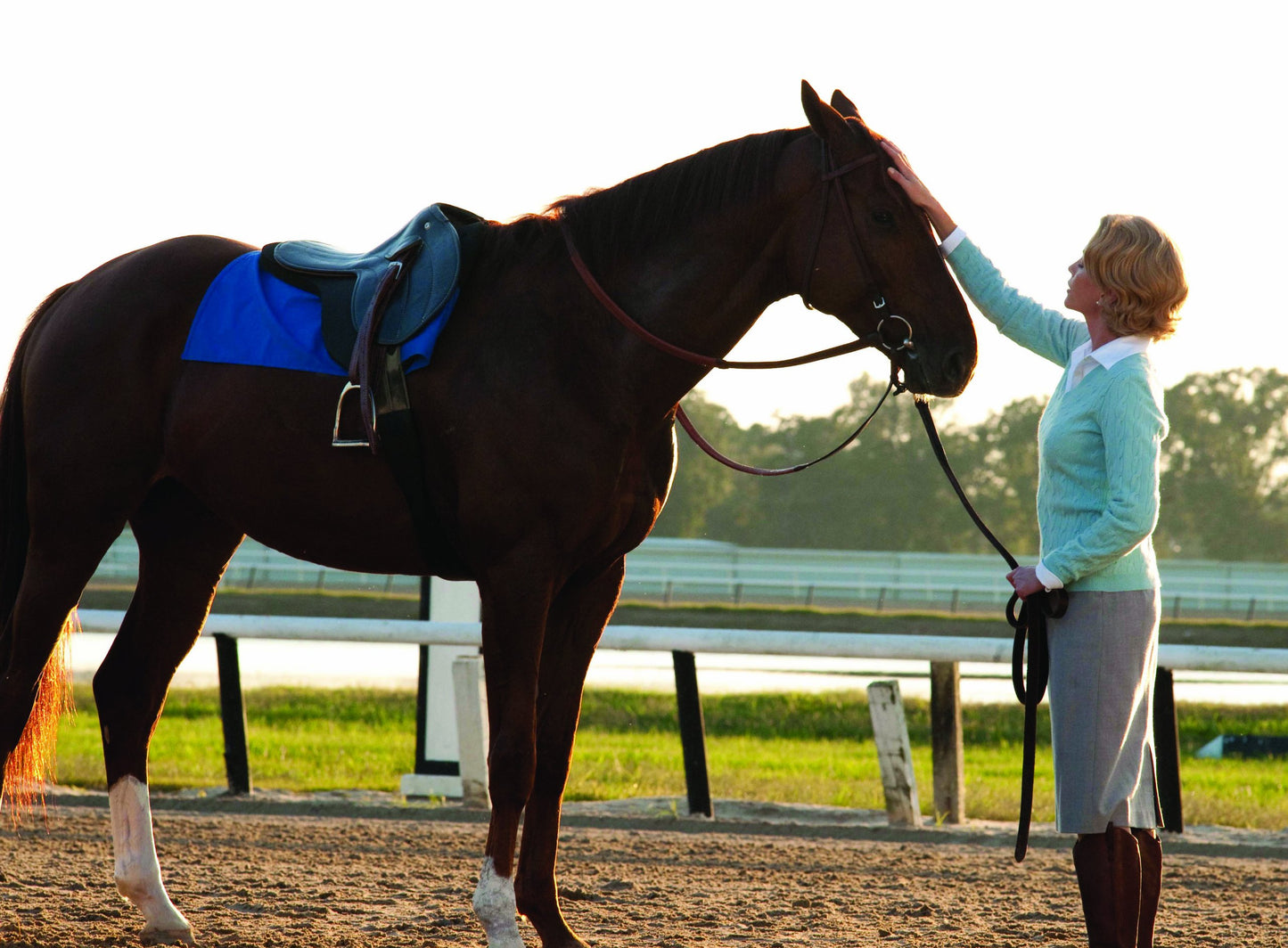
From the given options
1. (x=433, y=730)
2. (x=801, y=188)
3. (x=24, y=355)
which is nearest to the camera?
(x=801, y=188)

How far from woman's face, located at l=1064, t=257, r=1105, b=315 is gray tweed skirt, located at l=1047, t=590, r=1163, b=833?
0.66 m

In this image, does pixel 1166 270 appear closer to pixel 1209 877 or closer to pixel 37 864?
pixel 1209 877

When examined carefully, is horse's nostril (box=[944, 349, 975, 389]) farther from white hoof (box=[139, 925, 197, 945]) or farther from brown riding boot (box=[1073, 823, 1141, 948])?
white hoof (box=[139, 925, 197, 945])

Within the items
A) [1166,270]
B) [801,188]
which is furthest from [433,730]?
[1166,270]

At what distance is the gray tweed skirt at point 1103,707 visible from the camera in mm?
3072

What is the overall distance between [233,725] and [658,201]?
4.10 m

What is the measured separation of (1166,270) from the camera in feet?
9.98

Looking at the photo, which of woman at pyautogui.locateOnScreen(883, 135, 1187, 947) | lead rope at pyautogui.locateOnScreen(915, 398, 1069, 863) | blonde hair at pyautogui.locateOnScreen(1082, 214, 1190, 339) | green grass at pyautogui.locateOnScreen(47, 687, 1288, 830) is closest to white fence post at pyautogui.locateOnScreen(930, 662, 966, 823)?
green grass at pyautogui.locateOnScreen(47, 687, 1288, 830)

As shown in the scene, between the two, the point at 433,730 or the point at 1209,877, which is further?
the point at 433,730

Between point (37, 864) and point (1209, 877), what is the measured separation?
13.8ft

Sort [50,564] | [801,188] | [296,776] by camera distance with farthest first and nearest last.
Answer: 1. [296,776]
2. [50,564]
3. [801,188]

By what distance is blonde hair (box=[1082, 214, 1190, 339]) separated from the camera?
3031 millimetres

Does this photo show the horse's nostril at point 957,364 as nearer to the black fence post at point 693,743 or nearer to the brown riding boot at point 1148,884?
the brown riding boot at point 1148,884

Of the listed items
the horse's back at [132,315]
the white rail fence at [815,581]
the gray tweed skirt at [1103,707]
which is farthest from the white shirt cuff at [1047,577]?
the white rail fence at [815,581]
